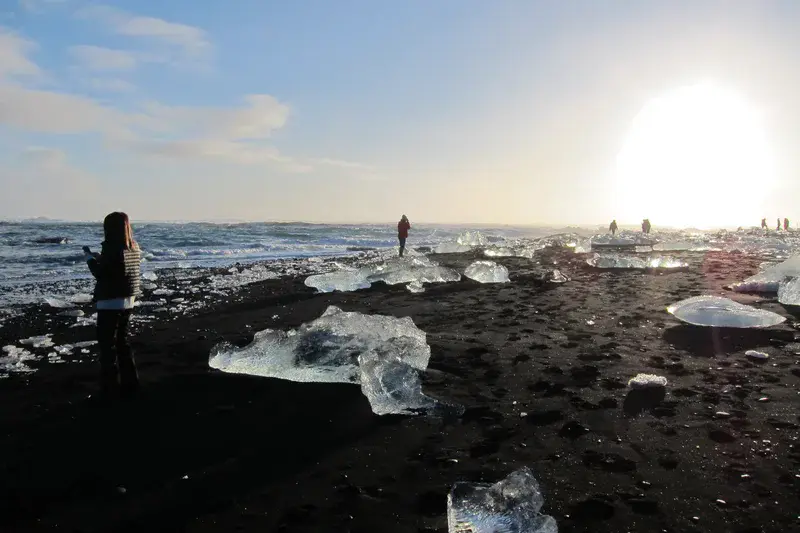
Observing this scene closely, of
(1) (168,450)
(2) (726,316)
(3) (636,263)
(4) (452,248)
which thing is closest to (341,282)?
(2) (726,316)

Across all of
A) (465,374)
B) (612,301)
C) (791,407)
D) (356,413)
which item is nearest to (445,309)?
(612,301)

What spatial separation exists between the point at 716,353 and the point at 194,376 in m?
6.14

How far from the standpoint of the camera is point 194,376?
17.4ft

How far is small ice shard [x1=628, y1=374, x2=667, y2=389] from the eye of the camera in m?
4.65

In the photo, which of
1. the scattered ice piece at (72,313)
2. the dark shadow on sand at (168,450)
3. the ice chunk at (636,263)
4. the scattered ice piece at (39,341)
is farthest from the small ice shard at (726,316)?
the scattered ice piece at (72,313)

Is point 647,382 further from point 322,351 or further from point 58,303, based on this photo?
point 58,303

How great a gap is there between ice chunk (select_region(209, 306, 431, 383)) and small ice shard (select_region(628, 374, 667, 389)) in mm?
2122

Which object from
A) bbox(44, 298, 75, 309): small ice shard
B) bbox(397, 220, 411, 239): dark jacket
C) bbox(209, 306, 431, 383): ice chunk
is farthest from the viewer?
bbox(397, 220, 411, 239): dark jacket

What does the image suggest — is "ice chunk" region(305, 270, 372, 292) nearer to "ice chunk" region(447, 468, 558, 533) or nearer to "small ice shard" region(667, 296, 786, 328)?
"small ice shard" region(667, 296, 786, 328)

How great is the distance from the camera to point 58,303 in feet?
34.1

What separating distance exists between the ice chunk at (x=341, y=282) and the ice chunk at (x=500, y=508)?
9783mm

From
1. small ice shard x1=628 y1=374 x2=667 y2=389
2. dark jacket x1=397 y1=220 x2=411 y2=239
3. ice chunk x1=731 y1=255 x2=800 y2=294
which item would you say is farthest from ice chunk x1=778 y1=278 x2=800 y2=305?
dark jacket x1=397 y1=220 x2=411 y2=239

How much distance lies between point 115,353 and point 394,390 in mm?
2820

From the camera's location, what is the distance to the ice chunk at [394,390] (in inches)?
167
